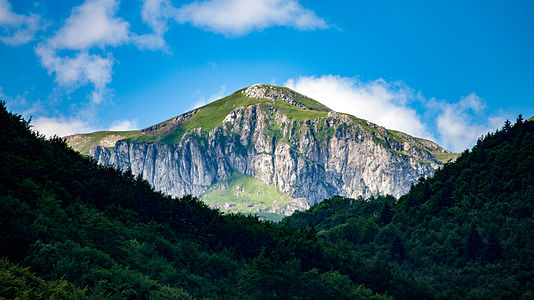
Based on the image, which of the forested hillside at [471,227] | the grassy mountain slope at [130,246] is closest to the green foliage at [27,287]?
the grassy mountain slope at [130,246]

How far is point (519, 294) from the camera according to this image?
85.9 metres

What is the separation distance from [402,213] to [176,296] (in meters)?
104

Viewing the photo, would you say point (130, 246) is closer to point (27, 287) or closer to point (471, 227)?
point (27, 287)

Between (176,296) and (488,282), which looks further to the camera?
(488,282)

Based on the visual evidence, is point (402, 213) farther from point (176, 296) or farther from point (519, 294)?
point (176, 296)

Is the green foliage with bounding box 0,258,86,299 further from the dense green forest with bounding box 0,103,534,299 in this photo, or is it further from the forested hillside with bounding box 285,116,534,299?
the forested hillside with bounding box 285,116,534,299

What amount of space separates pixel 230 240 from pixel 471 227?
56979mm

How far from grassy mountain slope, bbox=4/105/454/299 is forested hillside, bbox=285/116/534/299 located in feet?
60.4

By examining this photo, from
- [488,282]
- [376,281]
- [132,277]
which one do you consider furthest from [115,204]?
[488,282]

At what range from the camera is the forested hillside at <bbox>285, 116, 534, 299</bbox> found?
3784 inches

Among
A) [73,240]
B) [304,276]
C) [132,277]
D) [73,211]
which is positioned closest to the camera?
[132,277]

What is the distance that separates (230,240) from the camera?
9150cm

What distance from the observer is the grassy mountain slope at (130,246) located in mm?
47688

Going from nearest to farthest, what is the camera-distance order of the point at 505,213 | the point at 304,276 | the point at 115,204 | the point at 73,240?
the point at 73,240, the point at 304,276, the point at 115,204, the point at 505,213
